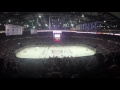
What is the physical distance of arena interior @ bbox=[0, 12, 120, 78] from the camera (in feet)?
15.7

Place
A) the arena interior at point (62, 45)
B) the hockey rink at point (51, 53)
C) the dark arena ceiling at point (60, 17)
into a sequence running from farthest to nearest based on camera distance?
the hockey rink at point (51, 53), the dark arena ceiling at point (60, 17), the arena interior at point (62, 45)

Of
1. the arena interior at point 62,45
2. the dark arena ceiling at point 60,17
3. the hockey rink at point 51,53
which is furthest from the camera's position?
the hockey rink at point 51,53

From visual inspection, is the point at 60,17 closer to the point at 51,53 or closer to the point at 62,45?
the point at 51,53

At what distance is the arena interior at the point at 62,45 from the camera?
4.78 metres

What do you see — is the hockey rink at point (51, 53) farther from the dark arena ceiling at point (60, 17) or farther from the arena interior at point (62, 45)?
the dark arena ceiling at point (60, 17)

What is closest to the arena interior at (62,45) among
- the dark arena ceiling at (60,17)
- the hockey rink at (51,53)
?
the dark arena ceiling at (60,17)

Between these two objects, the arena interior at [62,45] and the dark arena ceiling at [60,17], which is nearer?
the arena interior at [62,45]

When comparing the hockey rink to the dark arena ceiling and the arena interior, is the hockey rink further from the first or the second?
the dark arena ceiling

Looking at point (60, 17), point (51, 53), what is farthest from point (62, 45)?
point (60, 17)

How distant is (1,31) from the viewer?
870 cm

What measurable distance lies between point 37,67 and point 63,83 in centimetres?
101

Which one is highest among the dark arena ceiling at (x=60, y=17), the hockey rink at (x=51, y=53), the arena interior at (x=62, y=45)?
the dark arena ceiling at (x=60, y=17)
